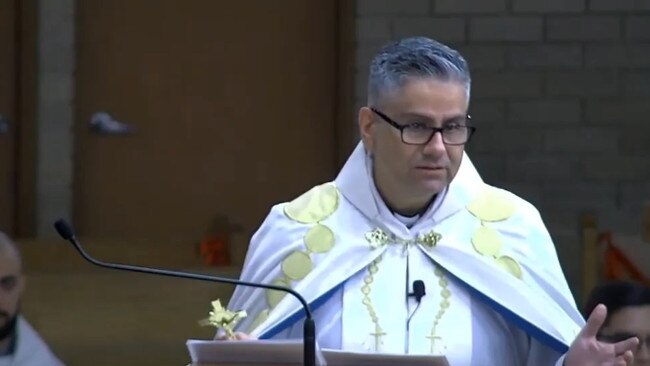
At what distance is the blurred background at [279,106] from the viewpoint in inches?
305

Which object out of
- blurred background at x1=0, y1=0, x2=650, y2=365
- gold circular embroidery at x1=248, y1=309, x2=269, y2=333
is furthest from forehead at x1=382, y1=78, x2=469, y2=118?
blurred background at x1=0, y1=0, x2=650, y2=365

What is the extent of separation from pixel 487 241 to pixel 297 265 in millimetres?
482

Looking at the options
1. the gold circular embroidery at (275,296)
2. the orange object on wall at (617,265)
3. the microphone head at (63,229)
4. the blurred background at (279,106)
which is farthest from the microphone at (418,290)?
the blurred background at (279,106)

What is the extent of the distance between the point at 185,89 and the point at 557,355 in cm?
361

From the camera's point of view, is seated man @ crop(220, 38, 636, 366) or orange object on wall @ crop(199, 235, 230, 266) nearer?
seated man @ crop(220, 38, 636, 366)

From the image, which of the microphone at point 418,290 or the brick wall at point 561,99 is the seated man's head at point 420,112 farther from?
the brick wall at point 561,99

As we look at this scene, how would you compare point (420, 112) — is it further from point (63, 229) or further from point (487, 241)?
point (63, 229)

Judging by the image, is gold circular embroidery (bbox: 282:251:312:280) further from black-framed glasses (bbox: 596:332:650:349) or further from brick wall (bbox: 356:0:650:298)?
brick wall (bbox: 356:0:650:298)

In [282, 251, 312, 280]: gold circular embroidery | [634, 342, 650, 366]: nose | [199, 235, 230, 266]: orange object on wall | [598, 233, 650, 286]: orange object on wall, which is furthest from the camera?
[199, 235, 230, 266]: orange object on wall

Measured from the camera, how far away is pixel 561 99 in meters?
7.85

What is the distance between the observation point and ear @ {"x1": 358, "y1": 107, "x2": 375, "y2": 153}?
14.7ft

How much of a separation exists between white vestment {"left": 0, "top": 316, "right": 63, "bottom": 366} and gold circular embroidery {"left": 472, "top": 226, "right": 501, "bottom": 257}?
5.65 feet

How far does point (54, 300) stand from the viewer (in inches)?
269

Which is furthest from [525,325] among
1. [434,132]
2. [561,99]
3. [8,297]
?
[561,99]
